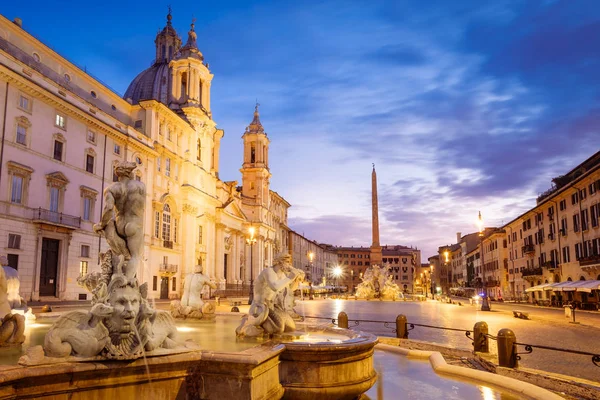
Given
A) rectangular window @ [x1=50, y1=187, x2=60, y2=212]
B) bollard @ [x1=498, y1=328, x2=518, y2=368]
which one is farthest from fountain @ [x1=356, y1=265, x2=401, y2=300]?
bollard @ [x1=498, y1=328, x2=518, y2=368]

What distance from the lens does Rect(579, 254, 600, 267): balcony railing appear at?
35234 mm

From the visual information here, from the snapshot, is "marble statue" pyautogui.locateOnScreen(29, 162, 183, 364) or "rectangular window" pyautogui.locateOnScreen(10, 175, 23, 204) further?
"rectangular window" pyautogui.locateOnScreen(10, 175, 23, 204)

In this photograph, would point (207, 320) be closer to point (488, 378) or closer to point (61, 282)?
point (488, 378)

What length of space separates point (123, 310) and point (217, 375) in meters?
1.18

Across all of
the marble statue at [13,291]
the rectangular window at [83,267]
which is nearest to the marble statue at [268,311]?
the marble statue at [13,291]

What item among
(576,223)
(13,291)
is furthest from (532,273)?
(13,291)

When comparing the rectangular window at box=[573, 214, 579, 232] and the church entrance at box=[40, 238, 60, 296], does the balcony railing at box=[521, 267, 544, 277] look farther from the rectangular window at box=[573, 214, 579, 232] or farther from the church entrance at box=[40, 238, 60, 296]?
the church entrance at box=[40, 238, 60, 296]

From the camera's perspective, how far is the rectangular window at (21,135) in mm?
28203

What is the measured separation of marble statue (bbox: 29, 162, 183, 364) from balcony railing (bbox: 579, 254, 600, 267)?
3767 centimetres

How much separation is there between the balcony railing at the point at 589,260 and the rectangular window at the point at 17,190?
38.9 meters

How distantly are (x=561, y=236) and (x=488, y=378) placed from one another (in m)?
41.7

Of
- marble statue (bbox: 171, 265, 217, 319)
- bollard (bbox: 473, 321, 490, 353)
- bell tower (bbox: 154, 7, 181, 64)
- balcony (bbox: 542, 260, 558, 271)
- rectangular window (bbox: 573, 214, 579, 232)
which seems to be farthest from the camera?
bell tower (bbox: 154, 7, 181, 64)

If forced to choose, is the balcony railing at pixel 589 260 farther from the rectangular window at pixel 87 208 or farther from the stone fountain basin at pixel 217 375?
the rectangular window at pixel 87 208

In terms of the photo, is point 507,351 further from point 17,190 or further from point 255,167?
point 255,167
